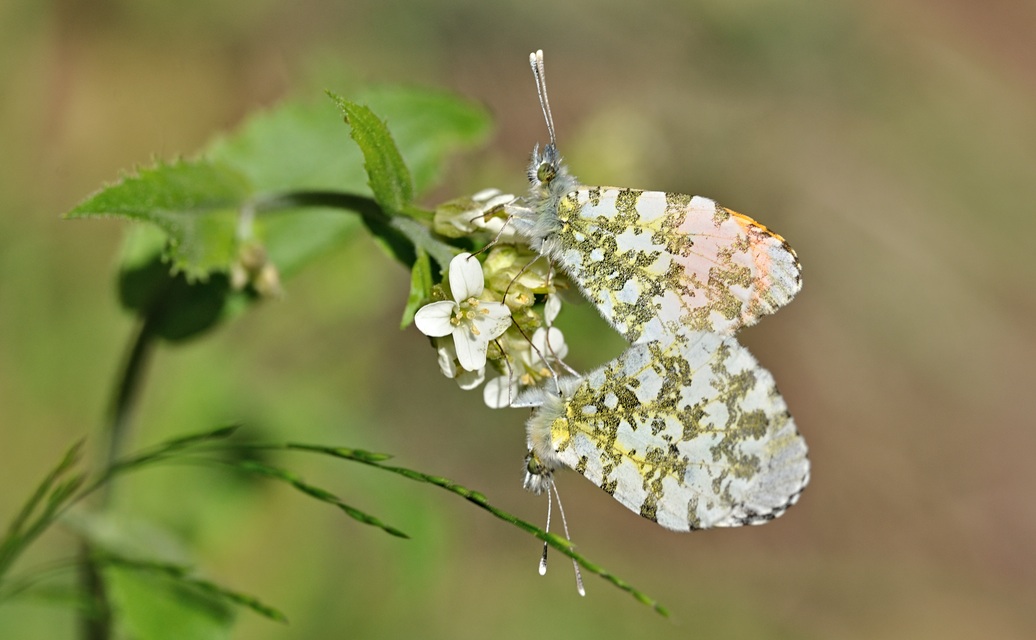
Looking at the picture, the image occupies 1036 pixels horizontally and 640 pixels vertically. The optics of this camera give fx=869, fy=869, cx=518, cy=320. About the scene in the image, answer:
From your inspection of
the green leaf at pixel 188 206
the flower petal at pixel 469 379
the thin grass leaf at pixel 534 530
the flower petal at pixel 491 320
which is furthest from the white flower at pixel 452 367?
the green leaf at pixel 188 206

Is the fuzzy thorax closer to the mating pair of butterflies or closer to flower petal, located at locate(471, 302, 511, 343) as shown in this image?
the mating pair of butterflies

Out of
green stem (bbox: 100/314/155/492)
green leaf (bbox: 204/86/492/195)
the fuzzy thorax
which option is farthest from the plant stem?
the fuzzy thorax

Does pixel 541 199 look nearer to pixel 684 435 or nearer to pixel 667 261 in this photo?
pixel 667 261

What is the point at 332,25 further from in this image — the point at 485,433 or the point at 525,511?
the point at 525,511

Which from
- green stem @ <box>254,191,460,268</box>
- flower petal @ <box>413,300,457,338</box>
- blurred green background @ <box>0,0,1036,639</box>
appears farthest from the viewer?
blurred green background @ <box>0,0,1036,639</box>

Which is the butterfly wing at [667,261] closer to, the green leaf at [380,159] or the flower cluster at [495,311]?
the flower cluster at [495,311]

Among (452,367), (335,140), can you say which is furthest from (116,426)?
(452,367)
